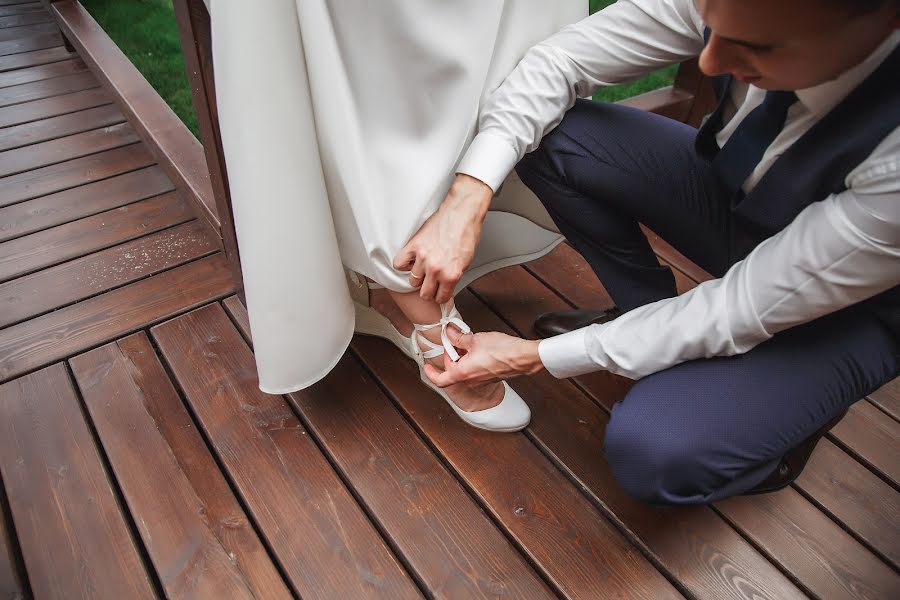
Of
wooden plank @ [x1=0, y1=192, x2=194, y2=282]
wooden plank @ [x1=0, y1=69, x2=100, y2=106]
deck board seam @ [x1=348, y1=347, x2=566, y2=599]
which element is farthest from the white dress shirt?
wooden plank @ [x1=0, y1=69, x2=100, y2=106]

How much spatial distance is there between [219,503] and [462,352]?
1.39ft

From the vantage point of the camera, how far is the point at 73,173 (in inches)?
63.4

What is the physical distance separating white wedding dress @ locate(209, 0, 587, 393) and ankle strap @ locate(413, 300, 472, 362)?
0.36 feet

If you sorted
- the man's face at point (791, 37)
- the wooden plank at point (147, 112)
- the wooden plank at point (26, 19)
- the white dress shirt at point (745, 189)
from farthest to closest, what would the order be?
the wooden plank at point (26, 19), the wooden plank at point (147, 112), the white dress shirt at point (745, 189), the man's face at point (791, 37)

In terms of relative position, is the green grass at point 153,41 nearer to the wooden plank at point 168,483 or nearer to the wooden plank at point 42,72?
the wooden plank at point 42,72

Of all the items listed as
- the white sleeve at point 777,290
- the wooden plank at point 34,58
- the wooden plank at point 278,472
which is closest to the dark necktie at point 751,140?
the white sleeve at point 777,290

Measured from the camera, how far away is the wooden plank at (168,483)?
87cm

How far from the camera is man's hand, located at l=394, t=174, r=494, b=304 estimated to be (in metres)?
0.86

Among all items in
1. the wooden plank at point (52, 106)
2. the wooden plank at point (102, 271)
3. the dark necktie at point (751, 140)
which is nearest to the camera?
the dark necktie at point (751, 140)

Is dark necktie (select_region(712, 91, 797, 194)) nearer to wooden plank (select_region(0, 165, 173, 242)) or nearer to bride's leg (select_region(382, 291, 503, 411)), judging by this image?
bride's leg (select_region(382, 291, 503, 411))

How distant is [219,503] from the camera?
944 millimetres

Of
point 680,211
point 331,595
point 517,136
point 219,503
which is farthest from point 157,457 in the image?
point 680,211

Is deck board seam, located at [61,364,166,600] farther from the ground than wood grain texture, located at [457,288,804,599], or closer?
closer

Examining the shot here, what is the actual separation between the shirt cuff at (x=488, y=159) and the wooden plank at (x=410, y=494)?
42cm
